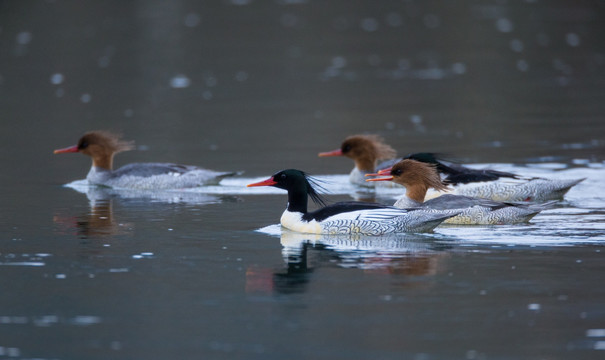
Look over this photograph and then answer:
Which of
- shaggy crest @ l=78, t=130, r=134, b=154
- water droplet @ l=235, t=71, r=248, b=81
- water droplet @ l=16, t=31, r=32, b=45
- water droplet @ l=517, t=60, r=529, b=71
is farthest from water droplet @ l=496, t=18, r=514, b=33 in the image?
shaggy crest @ l=78, t=130, r=134, b=154

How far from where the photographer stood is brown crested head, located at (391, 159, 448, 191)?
12.7 metres

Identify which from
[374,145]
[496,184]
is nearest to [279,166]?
[374,145]

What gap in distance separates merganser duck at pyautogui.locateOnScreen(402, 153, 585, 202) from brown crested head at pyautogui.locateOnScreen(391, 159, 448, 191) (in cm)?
101

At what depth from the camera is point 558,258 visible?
9938 millimetres

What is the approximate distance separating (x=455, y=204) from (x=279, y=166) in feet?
16.5

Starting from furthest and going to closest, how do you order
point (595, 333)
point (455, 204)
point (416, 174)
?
1. point (416, 174)
2. point (455, 204)
3. point (595, 333)

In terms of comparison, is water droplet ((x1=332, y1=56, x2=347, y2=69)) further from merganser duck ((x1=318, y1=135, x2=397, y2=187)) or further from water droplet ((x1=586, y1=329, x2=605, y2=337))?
water droplet ((x1=586, y1=329, x2=605, y2=337))

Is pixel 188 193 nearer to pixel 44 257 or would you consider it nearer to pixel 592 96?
pixel 44 257

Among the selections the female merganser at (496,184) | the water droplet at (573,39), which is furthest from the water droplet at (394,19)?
the female merganser at (496,184)

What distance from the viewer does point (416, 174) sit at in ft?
41.8

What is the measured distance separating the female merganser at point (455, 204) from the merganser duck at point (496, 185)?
1.03 m

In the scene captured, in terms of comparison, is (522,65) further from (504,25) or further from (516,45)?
(504,25)

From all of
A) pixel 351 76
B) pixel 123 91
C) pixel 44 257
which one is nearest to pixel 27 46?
pixel 123 91

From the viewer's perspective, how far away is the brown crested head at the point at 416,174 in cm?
1273
